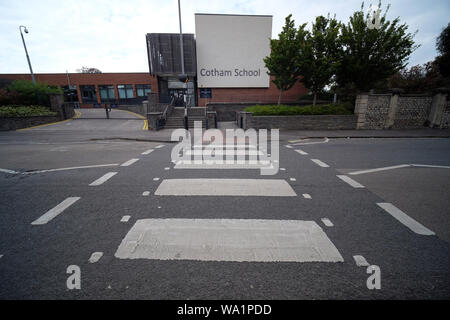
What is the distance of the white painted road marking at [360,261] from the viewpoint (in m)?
2.34

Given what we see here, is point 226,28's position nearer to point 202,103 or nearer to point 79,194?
point 202,103

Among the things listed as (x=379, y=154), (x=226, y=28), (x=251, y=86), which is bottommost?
(x=379, y=154)

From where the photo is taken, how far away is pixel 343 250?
2582 mm

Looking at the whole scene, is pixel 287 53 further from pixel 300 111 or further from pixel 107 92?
pixel 107 92

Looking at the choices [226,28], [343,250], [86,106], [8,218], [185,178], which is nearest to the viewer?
[343,250]

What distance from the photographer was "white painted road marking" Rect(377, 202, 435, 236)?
2.98m

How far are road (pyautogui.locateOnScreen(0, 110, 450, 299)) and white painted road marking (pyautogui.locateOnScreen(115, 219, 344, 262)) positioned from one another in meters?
0.02

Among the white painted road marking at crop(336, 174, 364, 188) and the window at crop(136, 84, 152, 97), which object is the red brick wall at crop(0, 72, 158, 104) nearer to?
the window at crop(136, 84, 152, 97)

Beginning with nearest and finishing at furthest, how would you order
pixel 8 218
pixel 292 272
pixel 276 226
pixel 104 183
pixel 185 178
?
pixel 292 272
pixel 276 226
pixel 8 218
pixel 104 183
pixel 185 178

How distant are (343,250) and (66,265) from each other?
3.50 meters

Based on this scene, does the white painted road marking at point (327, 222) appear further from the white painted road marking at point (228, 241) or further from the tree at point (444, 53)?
the tree at point (444, 53)

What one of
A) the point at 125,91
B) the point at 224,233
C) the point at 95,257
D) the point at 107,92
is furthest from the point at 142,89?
the point at 224,233

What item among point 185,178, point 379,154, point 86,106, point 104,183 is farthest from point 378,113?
point 86,106

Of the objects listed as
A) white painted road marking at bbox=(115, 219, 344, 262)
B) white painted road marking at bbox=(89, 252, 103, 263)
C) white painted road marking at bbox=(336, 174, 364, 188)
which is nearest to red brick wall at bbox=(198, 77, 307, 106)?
white painted road marking at bbox=(336, 174, 364, 188)
